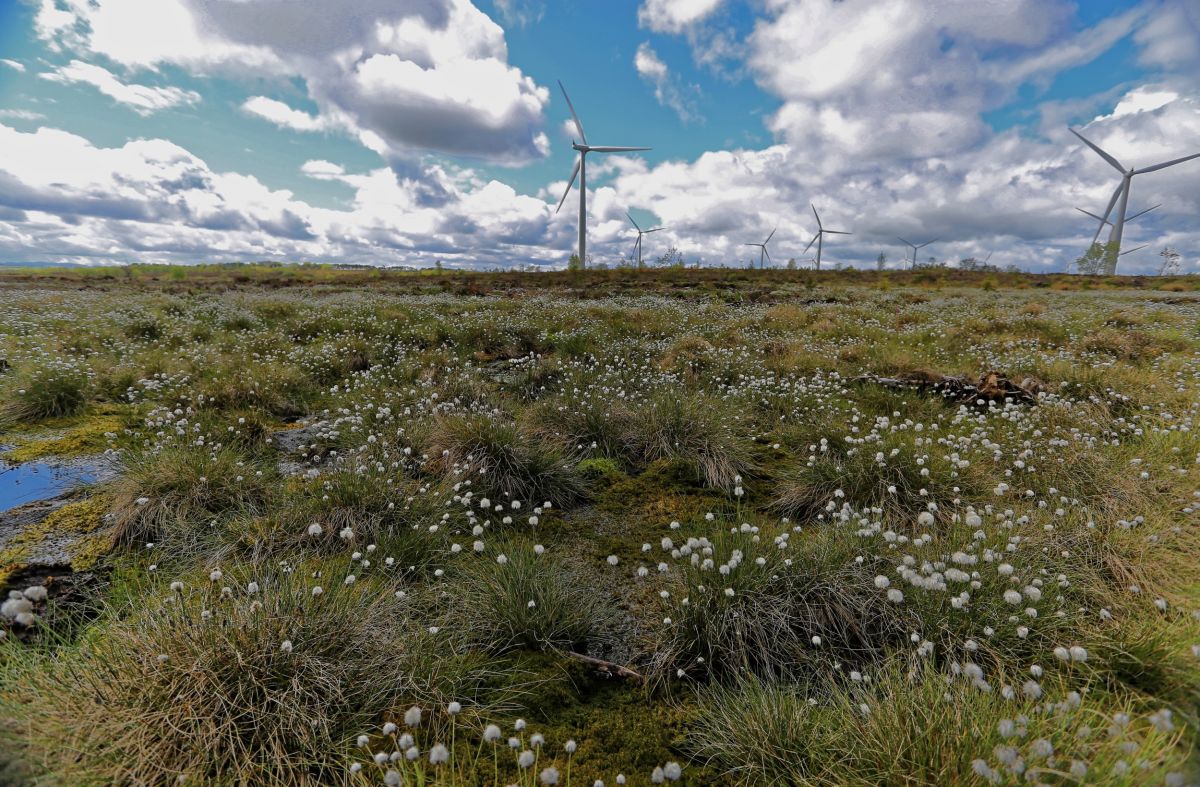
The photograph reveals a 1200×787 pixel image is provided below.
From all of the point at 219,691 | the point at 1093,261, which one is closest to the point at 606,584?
the point at 219,691

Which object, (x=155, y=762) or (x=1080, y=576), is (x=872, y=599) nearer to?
(x=1080, y=576)

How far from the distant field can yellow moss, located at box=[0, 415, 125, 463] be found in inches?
Answer: 2.3

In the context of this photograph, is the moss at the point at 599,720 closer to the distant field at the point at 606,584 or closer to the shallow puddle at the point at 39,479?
the distant field at the point at 606,584

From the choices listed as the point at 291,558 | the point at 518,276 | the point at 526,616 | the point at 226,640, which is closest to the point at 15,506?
the point at 291,558

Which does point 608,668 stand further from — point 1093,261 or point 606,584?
point 1093,261

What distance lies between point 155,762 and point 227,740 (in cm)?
26

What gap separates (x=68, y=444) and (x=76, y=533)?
305cm

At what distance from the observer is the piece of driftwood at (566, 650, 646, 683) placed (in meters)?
3.14

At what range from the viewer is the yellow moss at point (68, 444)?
6.07 meters

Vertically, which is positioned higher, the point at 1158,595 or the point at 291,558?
the point at 1158,595

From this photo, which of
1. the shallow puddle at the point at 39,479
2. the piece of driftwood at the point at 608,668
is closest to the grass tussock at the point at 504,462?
the piece of driftwood at the point at 608,668

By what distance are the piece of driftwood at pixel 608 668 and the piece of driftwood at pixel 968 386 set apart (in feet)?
23.8

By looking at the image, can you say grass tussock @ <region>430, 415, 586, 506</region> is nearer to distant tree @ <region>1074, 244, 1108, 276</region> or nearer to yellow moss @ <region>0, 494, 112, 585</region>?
yellow moss @ <region>0, 494, 112, 585</region>

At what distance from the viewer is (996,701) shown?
2342 mm
